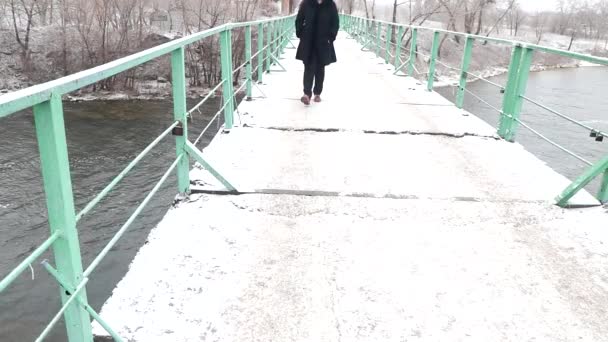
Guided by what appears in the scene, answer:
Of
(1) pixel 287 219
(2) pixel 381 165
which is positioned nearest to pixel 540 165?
(2) pixel 381 165

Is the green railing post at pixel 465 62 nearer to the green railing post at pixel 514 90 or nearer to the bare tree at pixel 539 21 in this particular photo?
the green railing post at pixel 514 90

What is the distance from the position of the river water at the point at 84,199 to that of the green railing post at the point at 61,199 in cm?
654

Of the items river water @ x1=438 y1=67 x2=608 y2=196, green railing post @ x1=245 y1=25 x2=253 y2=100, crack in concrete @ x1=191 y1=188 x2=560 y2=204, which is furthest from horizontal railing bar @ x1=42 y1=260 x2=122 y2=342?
river water @ x1=438 y1=67 x2=608 y2=196

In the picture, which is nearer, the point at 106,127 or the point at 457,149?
the point at 457,149

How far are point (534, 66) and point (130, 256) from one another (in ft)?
154

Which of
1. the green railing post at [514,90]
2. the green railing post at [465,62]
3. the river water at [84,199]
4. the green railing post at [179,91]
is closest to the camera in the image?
the green railing post at [179,91]

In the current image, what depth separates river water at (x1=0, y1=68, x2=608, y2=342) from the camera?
831 centimetres

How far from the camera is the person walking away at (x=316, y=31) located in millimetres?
6215

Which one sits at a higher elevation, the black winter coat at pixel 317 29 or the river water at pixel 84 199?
the black winter coat at pixel 317 29

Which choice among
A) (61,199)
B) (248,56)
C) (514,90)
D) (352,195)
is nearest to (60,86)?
(61,199)

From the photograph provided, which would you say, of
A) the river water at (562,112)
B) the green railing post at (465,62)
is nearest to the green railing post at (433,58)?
the green railing post at (465,62)

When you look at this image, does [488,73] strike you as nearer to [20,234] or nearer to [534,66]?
[534,66]

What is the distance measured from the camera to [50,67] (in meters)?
29.8

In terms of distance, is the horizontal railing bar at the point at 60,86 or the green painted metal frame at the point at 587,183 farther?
the green painted metal frame at the point at 587,183
